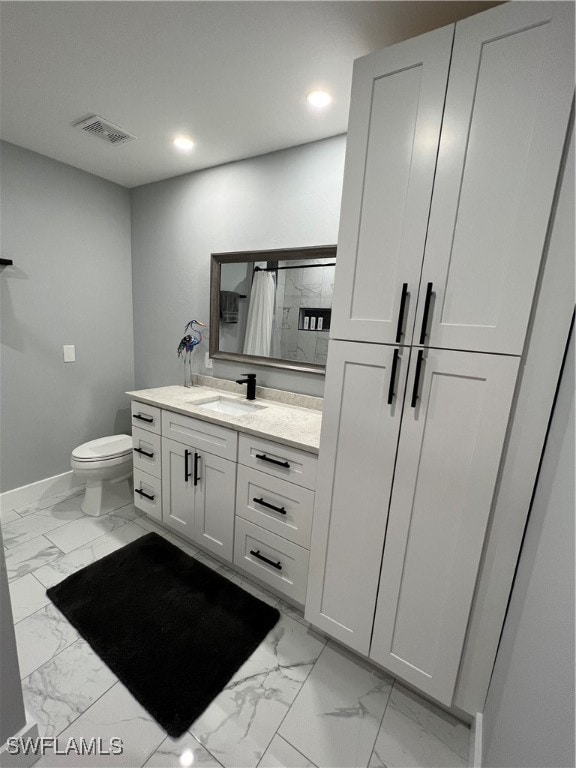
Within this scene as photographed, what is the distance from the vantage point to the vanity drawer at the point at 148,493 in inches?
84.6

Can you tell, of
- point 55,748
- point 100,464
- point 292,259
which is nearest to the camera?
point 55,748

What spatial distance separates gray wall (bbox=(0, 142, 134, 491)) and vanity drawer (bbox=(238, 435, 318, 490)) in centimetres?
182

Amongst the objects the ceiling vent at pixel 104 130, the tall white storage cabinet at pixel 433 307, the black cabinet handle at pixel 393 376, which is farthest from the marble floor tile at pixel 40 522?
the ceiling vent at pixel 104 130

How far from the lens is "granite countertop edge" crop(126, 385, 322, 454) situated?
151 centimetres

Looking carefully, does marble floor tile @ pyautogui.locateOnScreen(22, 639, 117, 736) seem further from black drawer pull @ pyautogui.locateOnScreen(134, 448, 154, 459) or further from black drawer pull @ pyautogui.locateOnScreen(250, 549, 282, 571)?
black drawer pull @ pyautogui.locateOnScreen(134, 448, 154, 459)

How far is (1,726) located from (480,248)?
6.84 ft

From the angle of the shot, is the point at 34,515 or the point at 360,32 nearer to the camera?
the point at 360,32

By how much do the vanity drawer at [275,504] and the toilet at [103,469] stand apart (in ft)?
3.73

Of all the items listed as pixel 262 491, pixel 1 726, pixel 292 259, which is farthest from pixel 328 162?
pixel 1 726

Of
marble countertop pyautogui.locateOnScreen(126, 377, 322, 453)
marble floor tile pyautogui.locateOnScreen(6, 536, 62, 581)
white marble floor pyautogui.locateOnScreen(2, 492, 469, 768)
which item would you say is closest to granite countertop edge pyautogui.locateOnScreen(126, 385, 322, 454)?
marble countertop pyautogui.locateOnScreen(126, 377, 322, 453)

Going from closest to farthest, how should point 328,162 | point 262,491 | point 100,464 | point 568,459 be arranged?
1. point 568,459
2. point 262,491
3. point 328,162
4. point 100,464

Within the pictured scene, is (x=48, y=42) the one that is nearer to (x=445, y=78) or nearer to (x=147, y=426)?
(x=445, y=78)

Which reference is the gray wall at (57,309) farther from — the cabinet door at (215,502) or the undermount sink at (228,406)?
the cabinet door at (215,502)

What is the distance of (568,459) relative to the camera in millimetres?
763
